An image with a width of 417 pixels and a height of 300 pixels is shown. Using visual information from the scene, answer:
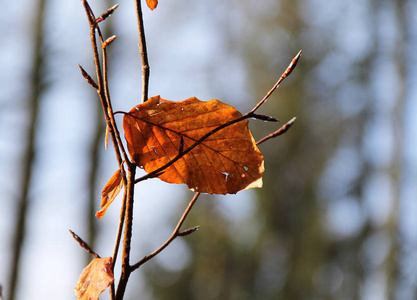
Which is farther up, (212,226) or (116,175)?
(116,175)

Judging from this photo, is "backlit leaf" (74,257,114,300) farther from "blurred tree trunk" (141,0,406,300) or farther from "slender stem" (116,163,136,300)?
"blurred tree trunk" (141,0,406,300)

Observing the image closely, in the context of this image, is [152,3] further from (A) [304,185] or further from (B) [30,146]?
(A) [304,185]

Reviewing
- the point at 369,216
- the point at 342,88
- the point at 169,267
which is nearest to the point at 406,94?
the point at 342,88

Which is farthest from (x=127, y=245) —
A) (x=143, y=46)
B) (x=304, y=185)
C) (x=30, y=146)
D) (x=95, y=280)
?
(x=304, y=185)

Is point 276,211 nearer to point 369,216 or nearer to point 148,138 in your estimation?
point 369,216

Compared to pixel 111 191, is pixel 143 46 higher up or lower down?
higher up

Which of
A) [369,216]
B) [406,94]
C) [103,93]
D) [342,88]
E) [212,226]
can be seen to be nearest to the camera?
[103,93]
